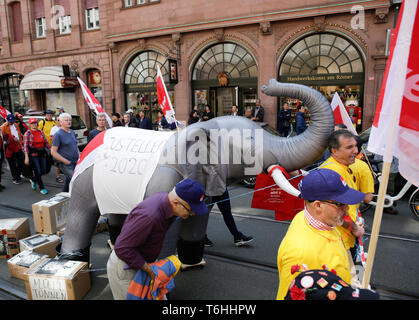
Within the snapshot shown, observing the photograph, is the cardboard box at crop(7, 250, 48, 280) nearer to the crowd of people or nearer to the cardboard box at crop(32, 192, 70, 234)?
the cardboard box at crop(32, 192, 70, 234)

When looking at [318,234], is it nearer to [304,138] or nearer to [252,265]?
[304,138]

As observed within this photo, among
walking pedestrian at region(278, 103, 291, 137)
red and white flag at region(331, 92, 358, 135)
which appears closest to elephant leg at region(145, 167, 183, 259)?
red and white flag at region(331, 92, 358, 135)

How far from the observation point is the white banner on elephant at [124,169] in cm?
327

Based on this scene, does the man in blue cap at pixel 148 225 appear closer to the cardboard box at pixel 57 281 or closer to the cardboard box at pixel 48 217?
the cardboard box at pixel 57 281

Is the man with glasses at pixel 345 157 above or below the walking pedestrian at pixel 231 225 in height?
above

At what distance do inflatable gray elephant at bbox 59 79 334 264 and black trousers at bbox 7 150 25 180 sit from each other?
644cm

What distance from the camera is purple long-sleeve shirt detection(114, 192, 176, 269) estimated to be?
236cm

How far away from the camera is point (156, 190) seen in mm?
3111

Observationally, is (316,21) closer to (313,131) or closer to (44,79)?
(313,131)

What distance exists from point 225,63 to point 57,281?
12.7 metres

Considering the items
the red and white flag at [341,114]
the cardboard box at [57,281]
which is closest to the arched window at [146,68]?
the red and white flag at [341,114]

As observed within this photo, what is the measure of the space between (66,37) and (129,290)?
20352 mm

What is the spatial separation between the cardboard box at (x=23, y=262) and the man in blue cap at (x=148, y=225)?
179 centimetres

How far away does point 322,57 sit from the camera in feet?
40.7
